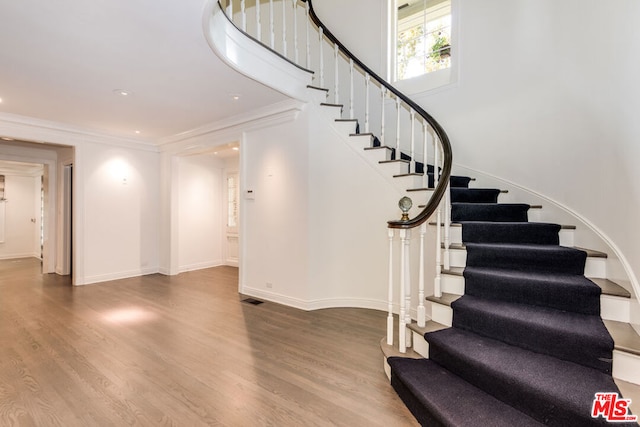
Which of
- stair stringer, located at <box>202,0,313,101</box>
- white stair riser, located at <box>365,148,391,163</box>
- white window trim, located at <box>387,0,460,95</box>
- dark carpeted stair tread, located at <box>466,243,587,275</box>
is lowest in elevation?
dark carpeted stair tread, located at <box>466,243,587,275</box>

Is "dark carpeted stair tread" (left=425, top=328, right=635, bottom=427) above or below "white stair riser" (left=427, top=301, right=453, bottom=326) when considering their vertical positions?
below

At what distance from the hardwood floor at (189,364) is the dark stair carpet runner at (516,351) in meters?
0.31

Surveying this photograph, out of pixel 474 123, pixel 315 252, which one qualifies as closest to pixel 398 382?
Answer: pixel 315 252

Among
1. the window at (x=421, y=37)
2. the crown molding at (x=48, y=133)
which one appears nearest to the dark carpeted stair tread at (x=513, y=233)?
the window at (x=421, y=37)

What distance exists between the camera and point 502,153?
390 cm

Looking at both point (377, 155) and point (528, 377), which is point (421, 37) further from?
point (528, 377)

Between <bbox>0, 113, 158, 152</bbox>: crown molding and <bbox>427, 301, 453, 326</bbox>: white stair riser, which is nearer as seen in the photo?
<bbox>427, 301, 453, 326</bbox>: white stair riser

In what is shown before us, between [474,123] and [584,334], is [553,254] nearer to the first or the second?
[584,334]

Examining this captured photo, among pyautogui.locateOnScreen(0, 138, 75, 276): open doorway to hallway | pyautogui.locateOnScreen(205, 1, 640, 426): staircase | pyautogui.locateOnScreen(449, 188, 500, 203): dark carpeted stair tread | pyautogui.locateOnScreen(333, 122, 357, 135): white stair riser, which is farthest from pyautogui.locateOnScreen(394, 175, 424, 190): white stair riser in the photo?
pyautogui.locateOnScreen(0, 138, 75, 276): open doorway to hallway

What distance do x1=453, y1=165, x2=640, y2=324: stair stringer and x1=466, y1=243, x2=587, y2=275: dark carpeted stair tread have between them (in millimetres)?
206

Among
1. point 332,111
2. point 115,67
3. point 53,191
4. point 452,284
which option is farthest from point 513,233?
point 53,191

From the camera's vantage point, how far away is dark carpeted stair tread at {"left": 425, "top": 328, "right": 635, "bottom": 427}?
1.52 metres

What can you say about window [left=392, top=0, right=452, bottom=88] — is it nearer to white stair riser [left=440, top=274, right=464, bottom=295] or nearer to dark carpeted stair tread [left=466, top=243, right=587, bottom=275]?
dark carpeted stair tread [left=466, top=243, right=587, bottom=275]

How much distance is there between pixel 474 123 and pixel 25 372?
5.38m
